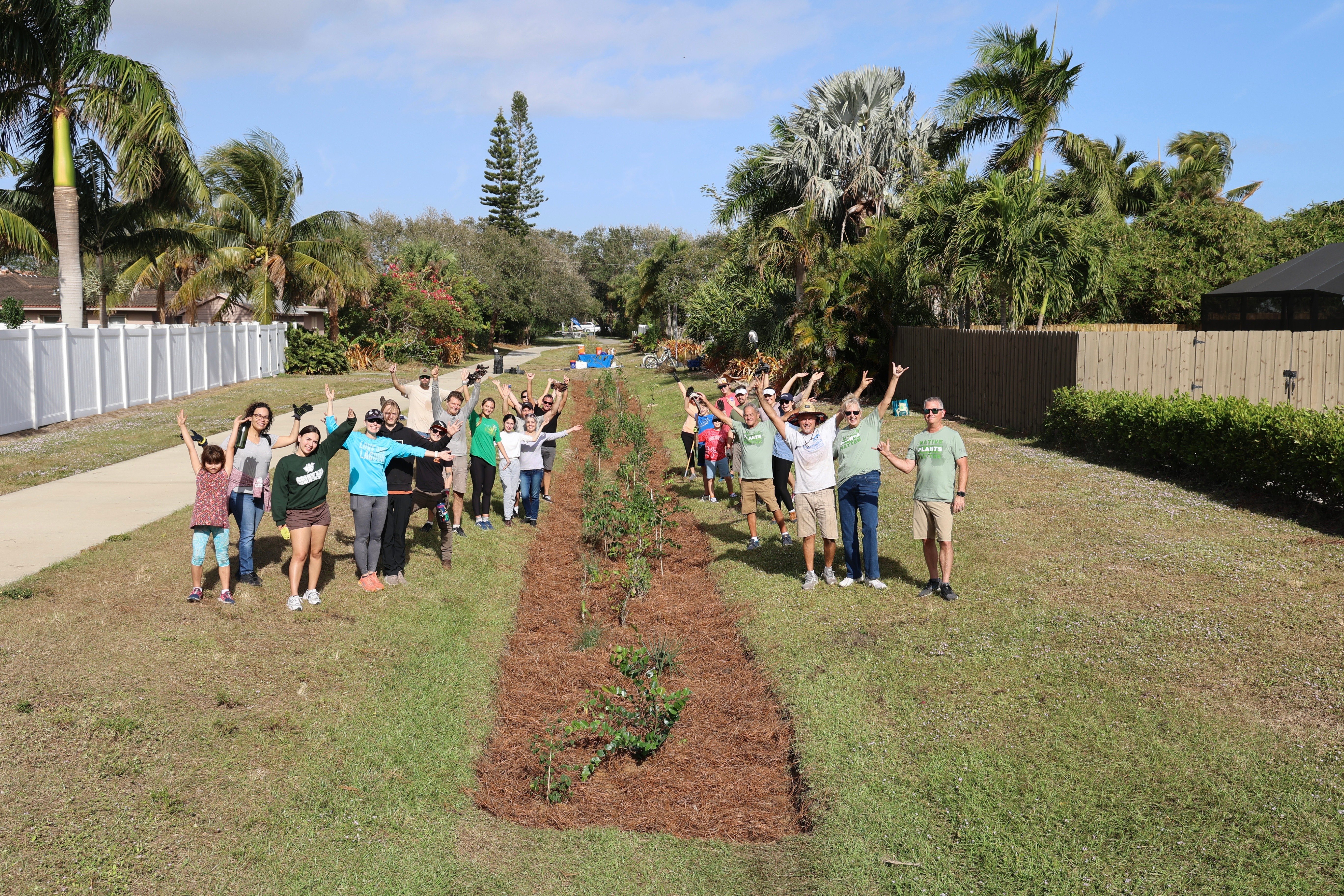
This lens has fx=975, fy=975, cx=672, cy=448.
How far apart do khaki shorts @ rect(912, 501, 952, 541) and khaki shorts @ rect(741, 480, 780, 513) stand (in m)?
2.50

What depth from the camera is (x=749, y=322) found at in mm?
30250

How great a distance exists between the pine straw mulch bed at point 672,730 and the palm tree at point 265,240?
2416 centimetres

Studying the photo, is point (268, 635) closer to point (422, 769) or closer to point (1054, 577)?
point (422, 769)

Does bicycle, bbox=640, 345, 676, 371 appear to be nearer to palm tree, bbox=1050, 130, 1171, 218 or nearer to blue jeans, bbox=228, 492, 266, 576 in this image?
palm tree, bbox=1050, 130, 1171, 218

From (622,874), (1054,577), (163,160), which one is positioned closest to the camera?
(622,874)

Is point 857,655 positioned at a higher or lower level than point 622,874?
higher

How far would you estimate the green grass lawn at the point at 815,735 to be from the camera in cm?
468

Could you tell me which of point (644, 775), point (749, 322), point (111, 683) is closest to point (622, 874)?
point (644, 775)

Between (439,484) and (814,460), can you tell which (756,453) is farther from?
(439,484)

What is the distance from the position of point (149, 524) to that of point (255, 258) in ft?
79.3

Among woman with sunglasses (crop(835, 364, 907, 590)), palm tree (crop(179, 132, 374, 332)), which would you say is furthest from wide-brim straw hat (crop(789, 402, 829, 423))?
palm tree (crop(179, 132, 374, 332))

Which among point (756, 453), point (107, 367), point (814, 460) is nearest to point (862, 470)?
point (814, 460)

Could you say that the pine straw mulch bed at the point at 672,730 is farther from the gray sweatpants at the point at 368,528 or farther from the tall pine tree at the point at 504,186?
the tall pine tree at the point at 504,186

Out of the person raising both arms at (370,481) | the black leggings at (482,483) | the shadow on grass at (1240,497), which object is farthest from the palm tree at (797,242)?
the person raising both arms at (370,481)
